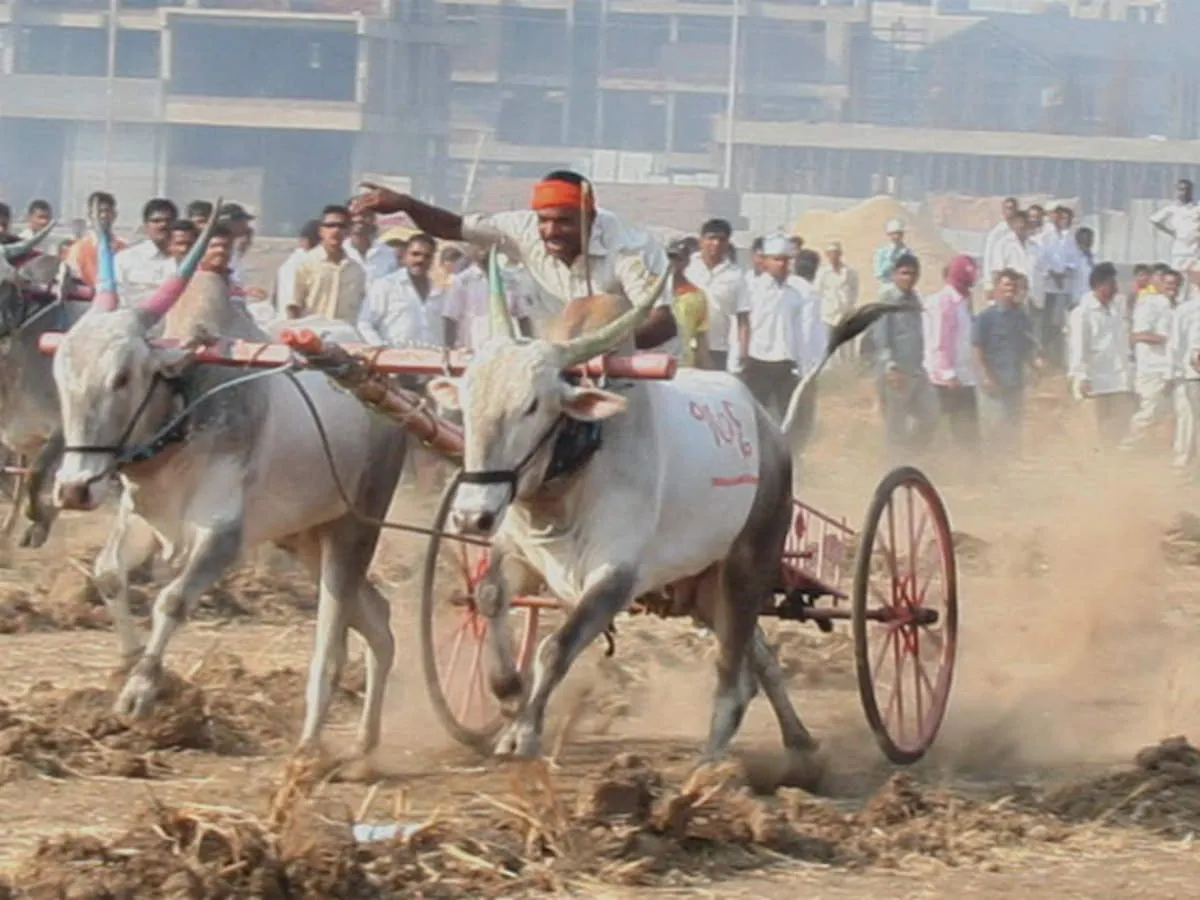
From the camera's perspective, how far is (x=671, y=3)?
2621 inches

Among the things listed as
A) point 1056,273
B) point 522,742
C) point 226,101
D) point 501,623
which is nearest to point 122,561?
point 501,623

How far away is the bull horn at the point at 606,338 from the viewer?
895 cm

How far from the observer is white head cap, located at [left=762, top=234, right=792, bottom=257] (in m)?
21.2

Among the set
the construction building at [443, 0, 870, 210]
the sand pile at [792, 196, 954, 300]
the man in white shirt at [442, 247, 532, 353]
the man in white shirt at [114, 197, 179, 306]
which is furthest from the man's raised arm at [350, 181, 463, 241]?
the construction building at [443, 0, 870, 210]

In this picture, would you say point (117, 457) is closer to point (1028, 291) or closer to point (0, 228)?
point (0, 228)

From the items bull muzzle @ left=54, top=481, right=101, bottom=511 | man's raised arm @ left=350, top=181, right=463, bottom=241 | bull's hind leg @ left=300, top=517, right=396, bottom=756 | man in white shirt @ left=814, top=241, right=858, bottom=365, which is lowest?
bull's hind leg @ left=300, top=517, right=396, bottom=756

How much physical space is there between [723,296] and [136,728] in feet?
34.1

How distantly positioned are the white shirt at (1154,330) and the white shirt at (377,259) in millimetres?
6107

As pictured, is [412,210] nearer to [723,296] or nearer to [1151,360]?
[723,296]

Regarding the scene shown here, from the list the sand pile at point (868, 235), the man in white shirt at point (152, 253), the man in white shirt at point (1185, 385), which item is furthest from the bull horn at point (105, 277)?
the sand pile at point (868, 235)

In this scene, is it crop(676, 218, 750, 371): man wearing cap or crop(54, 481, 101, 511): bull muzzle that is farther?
crop(676, 218, 750, 371): man wearing cap

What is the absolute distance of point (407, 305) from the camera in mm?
17938

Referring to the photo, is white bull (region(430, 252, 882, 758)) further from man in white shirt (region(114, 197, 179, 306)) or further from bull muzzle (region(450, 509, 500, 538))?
man in white shirt (region(114, 197, 179, 306))

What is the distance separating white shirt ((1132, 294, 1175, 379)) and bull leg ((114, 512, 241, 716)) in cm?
1399
